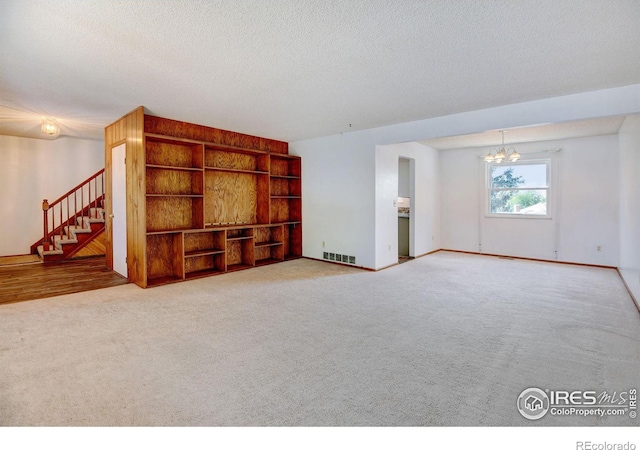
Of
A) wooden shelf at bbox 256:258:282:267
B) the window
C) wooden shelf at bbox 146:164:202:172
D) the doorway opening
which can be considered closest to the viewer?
wooden shelf at bbox 146:164:202:172

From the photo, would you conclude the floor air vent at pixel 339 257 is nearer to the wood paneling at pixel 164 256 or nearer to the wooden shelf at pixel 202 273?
the wooden shelf at pixel 202 273

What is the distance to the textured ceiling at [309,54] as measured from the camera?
210 cm

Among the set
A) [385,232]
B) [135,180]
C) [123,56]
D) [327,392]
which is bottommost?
[327,392]

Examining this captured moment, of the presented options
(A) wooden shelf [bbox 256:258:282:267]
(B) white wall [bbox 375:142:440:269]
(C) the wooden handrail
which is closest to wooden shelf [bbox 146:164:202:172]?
(A) wooden shelf [bbox 256:258:282:267]

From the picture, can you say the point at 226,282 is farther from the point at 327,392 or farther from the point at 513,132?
the point at 513,132

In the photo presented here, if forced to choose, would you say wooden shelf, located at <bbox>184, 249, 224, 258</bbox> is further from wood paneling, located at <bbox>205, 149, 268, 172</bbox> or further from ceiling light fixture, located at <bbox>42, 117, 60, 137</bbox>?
ceiling light fixture, located at <bbox>42, 117, 60, 137</bbox>

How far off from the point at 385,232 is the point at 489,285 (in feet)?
6.06

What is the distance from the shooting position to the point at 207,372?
2240 mm

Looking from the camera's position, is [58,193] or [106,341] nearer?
[106,341]

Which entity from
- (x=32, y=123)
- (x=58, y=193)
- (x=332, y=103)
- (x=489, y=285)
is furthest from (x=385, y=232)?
(x=58, y=193)

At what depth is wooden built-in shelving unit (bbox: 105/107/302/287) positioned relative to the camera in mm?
4570
